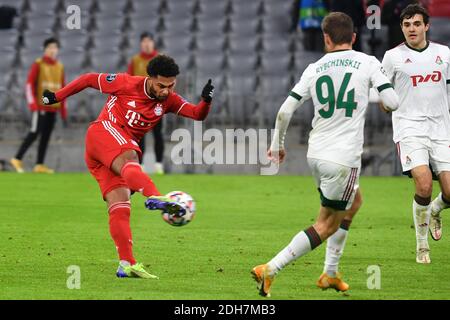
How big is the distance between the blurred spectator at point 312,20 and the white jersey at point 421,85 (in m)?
11.2

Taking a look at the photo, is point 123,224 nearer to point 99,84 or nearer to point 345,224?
point 99,84

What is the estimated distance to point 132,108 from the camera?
947 centimetres

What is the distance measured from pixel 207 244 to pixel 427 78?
9.28 feet

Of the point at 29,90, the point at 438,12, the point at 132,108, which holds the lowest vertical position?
the point at 132,108

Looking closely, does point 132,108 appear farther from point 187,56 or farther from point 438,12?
point 187,56

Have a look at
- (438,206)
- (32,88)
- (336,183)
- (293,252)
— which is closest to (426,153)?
(438,206)

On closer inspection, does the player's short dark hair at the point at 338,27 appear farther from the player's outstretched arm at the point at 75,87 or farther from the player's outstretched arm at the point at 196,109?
the player's outstretched arm at the point at 75,87

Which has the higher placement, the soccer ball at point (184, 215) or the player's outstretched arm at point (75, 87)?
the player's outstretched arm at point (75, 87)

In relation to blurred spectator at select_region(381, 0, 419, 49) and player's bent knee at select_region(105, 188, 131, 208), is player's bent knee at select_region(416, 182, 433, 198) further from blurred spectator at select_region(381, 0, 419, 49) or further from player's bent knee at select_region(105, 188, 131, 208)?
blurred spectator at select_region(381, 0, 419, 49)

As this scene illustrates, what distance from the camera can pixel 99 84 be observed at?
9.52 m

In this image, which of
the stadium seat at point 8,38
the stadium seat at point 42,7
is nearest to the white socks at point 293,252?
the stadium seat at point 8,38

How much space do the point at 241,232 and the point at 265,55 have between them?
12.1 meters

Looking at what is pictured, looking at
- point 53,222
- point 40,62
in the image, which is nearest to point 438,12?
point 40,62

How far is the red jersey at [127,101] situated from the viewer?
947 centimetres
